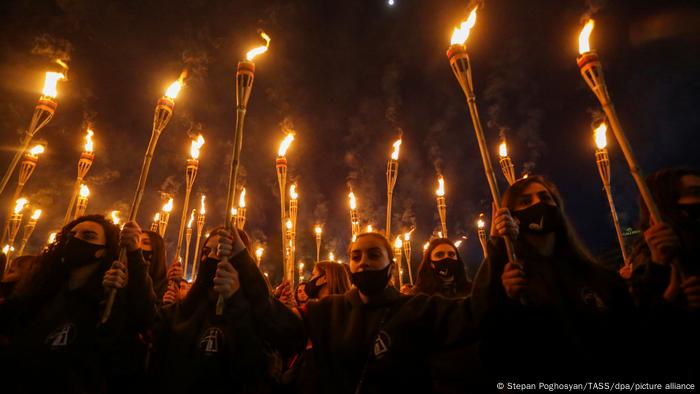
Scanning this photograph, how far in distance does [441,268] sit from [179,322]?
12.8ft

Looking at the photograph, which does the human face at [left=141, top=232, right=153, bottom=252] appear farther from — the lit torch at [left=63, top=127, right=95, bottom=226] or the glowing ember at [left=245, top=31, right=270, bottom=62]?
the glowing ember at [left=245, top=31, right=270, bottom=62]

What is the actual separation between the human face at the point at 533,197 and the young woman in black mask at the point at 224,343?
8.99 ft

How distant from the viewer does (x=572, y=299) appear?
2865 millimetres

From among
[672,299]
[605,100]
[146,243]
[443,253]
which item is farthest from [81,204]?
[672,299]

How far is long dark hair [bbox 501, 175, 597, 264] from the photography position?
10.4ft

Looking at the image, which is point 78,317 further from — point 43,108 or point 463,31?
point 463,31

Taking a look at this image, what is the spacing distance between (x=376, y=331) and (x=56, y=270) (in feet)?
12.3

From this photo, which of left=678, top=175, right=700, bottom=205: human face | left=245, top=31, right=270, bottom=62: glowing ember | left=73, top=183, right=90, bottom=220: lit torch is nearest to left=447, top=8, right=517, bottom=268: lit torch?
left=678, top=175, right=700, bottom=205: human face

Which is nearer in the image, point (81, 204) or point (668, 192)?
point (668, 192)

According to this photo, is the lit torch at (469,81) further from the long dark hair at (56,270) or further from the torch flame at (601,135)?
the torch flame at (601,135)

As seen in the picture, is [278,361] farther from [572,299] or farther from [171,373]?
[572,299]

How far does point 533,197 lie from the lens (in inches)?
130

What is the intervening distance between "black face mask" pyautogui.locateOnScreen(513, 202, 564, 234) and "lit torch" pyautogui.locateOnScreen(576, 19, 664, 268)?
2.26ft

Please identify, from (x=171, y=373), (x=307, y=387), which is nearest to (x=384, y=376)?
Result: (x=307, y=387)
